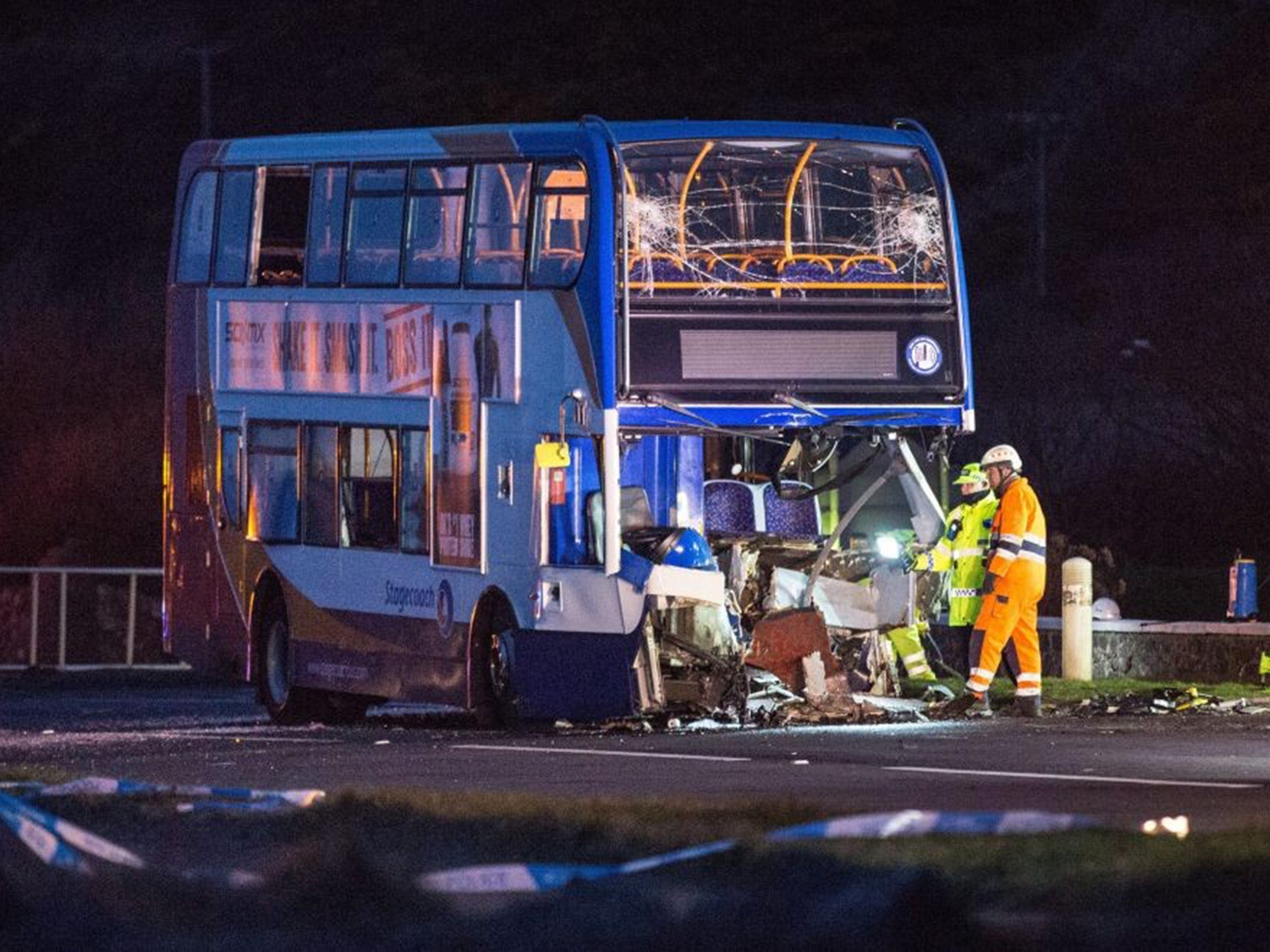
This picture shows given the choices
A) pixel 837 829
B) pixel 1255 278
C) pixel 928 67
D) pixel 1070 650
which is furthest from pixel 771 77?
pixel 837 829

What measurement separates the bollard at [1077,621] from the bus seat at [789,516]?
8.69 ft

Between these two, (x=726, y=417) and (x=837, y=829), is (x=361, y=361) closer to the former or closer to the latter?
(x=726, y=417)

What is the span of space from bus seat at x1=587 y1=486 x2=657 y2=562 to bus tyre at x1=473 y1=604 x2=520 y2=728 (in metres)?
0.98

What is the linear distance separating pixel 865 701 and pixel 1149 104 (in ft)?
137

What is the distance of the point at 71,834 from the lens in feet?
35.9

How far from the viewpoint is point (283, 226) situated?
23969 mm

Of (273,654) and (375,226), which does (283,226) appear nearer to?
(375,226)

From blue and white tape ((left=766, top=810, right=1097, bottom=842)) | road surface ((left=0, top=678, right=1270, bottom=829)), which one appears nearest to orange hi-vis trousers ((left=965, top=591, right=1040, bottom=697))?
road surface ((left=0, top=678, right=1270, bottom=829))

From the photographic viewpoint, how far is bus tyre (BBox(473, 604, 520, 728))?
70.2ft

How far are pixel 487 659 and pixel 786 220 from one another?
3.41m

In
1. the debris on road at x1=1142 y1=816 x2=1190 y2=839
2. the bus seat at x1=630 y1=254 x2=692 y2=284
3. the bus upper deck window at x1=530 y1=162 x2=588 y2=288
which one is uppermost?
the bus upper deck window at x1=530 y1=162 x2=588 y2=288

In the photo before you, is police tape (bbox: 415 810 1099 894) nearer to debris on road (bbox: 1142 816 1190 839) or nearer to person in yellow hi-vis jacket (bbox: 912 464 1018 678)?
debris on road (bbox: 1142 816 1190 839)

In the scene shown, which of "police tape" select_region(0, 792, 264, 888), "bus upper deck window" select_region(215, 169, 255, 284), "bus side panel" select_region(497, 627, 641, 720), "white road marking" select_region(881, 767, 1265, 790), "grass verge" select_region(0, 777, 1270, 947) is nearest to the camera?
"grass verge" select_region(0, 777, 1270, 947)

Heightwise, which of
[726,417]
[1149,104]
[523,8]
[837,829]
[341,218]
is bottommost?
[837,829]
